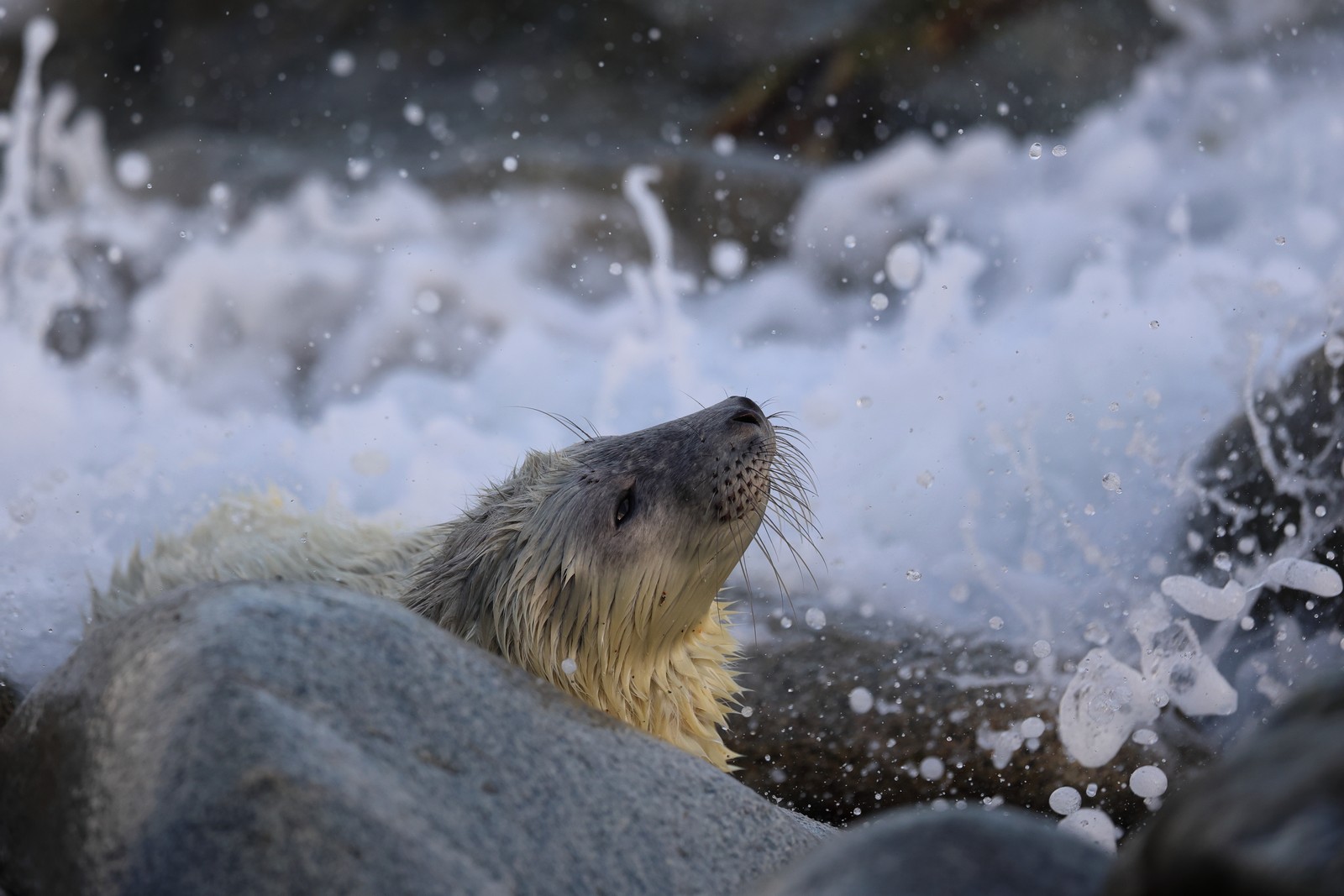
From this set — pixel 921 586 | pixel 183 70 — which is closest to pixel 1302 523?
pixel 921 586

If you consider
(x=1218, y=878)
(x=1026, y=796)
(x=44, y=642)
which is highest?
(x=1026, y=796)

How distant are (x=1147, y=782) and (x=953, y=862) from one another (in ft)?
10.1

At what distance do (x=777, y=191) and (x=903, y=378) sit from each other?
6.53 feet

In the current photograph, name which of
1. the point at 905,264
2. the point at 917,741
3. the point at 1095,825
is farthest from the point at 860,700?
the point at 905,264

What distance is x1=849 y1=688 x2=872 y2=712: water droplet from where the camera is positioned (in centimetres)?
427

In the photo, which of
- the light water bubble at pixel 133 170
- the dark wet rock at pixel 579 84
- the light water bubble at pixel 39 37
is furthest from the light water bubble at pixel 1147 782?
the light water bubble at pixel 39 37

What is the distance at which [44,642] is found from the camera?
398cm

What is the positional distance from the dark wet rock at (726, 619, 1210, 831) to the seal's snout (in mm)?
1458

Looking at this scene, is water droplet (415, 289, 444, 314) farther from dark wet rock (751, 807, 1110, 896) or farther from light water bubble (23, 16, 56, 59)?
dark wet rock (751, 807, 1110, 896)

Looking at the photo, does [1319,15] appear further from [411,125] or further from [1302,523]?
[411,125]

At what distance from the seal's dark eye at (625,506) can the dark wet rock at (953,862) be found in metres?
1.52

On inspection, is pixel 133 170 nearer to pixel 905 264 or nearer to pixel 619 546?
pixel 905 264

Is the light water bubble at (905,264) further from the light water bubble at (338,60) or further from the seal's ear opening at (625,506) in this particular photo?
the seal's ear opening at (625,506)

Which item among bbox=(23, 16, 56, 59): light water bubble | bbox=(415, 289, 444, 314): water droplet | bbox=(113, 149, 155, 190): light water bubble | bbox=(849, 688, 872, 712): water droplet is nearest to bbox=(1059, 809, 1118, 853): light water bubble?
bbox=(849, 688, 872, 712): water droplet
